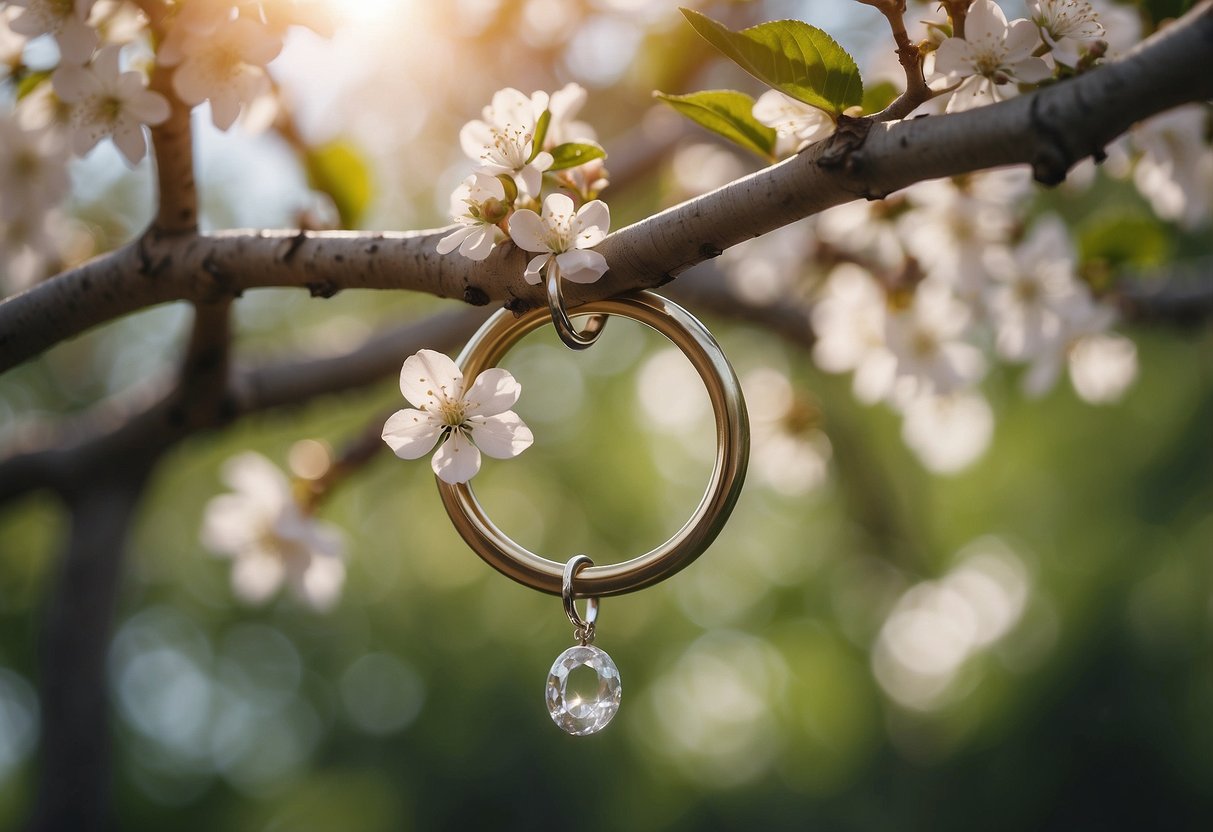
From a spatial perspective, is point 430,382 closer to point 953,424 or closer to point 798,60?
point 798,60

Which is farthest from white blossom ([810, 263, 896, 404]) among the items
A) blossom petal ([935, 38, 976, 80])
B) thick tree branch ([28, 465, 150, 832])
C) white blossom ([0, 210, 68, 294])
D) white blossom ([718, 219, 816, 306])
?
thick tree branch ([28, 465, 150, 832])

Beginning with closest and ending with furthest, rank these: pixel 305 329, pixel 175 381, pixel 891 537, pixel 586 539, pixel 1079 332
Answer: pixel 1079 332 < pixel 175 381 < pixel 891 537 < pixel 305 329 < pixel 586 539

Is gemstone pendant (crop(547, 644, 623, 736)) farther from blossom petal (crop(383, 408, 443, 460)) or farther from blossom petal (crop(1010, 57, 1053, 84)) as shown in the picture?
blossom petal (crop(1010, 57, 1053, 84))

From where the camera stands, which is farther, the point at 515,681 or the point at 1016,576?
the point at 515,681

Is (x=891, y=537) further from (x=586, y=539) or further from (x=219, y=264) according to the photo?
(x=586, y=539)

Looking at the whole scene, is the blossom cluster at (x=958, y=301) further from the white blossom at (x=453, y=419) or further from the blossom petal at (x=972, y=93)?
the white blossom at (x=453, y=419)

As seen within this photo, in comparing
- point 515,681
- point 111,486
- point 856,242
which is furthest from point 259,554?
point 515,681
